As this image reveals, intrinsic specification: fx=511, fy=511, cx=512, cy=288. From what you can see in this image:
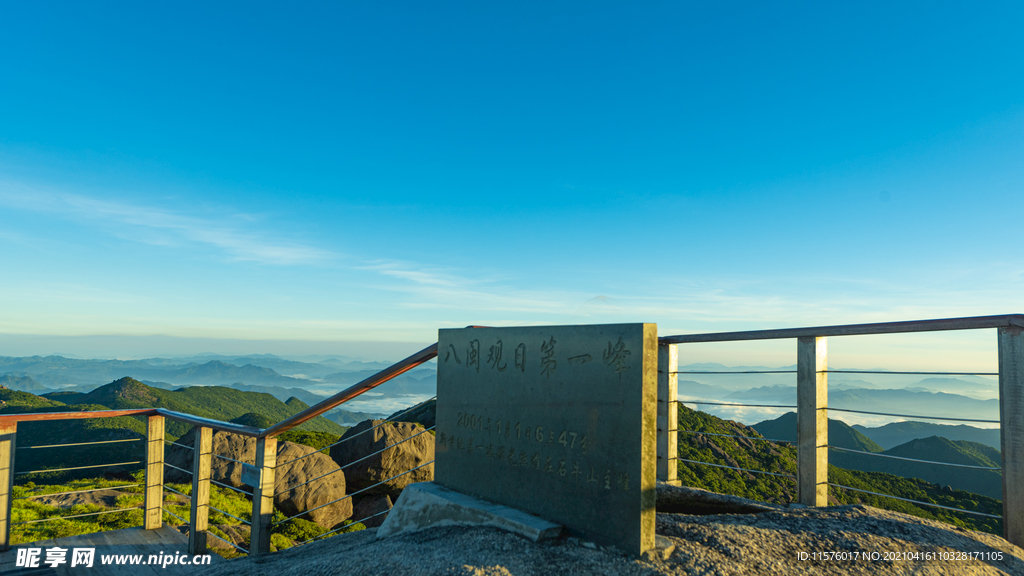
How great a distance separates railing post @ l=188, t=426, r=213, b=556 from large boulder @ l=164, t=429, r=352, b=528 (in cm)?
419

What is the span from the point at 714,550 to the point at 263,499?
3.03 m

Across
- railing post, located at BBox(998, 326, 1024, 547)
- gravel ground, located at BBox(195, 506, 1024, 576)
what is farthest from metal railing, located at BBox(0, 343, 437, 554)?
railing post, located at BBox(998, 326, 1024, 547)

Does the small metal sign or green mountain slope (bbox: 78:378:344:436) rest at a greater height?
the small metal sign

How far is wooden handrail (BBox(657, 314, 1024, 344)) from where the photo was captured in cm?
236

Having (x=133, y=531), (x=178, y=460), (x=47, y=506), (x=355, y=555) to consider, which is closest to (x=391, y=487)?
(x=178, y=460)

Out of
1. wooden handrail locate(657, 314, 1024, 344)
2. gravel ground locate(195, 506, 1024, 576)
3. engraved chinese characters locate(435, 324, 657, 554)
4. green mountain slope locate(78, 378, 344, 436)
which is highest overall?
wooden handrail locate(657, 314, 1024, 344)

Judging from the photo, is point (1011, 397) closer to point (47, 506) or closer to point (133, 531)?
point (133, 531)

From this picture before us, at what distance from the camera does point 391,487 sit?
32.2 feet

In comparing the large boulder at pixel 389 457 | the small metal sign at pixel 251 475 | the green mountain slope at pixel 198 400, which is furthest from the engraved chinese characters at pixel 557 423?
the green mountain slope at pixel 198 400

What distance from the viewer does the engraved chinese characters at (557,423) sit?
89.1 inches

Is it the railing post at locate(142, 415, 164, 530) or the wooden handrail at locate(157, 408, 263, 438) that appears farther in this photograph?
the railing post at locate(142, 415, 164, 530)

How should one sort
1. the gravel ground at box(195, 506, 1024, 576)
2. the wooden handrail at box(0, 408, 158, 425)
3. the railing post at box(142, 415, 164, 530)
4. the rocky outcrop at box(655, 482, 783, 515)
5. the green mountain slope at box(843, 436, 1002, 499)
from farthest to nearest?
the green mountain slope at box(843, 436, 1002, 499) < the railing post at box(142, 415, 164, 530) < the wooden handrail at box(0, 408, 158, 425) < the rocky outcrop at box(655, 482, 783, 515) < the gravel ground at box(195, 506, 1024, 576)

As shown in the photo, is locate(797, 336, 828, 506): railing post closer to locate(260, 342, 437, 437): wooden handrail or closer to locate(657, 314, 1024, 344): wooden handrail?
locate(657, 314, 1024, 344): wooden handrail

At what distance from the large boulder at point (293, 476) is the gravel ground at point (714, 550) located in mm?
6317
